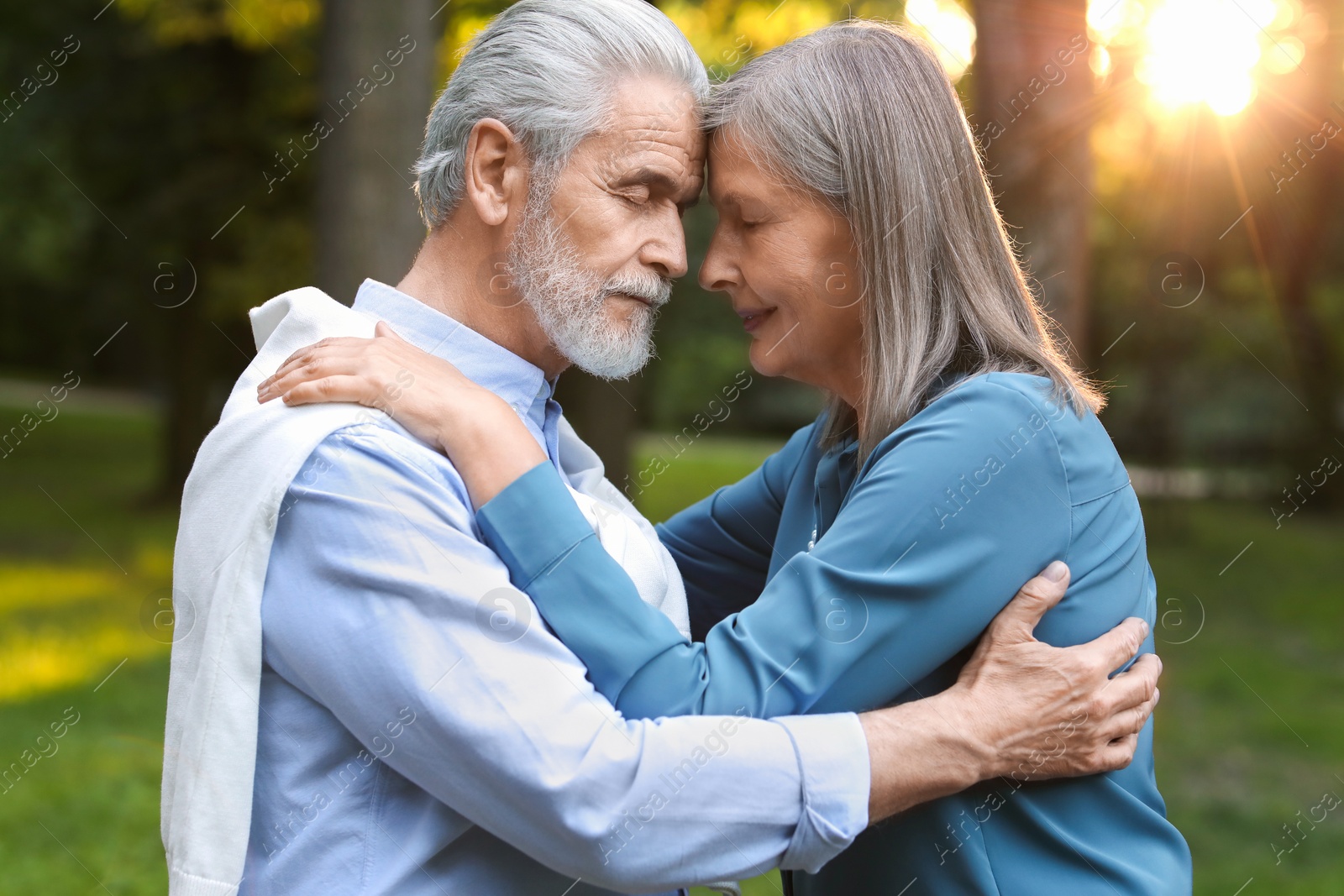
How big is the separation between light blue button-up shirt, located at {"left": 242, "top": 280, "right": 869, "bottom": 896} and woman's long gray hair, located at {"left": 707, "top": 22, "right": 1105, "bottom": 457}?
68 cm

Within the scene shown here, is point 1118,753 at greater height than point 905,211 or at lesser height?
lesser

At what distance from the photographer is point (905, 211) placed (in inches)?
82.6

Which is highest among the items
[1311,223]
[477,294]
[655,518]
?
[477,294]

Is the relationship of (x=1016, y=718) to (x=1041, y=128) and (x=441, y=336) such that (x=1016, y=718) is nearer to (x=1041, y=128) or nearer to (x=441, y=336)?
(x=441, y=336)

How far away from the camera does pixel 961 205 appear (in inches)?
84.0

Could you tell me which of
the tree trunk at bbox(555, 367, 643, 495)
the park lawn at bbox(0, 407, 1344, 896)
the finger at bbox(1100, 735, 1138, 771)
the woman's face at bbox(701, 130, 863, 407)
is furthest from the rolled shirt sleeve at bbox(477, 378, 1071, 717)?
the tree trunk at bbox(555, 367, 643, 495)

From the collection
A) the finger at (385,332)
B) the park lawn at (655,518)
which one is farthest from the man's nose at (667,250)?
the park lawn at (655,518)

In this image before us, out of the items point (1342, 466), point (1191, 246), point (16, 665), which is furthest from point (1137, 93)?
point (1342, 466)

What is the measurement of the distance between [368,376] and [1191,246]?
46.6 ft

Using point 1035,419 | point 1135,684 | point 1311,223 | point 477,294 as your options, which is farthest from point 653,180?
point 1311,223

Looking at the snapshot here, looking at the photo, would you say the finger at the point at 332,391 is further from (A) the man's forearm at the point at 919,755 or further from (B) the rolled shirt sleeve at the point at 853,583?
(A) the man's forearm at the point at 919,755

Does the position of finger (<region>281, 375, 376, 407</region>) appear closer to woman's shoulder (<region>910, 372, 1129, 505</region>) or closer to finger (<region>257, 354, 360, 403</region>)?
finger (<region>257, 354, 360, 403</region>)

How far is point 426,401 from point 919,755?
921 mm

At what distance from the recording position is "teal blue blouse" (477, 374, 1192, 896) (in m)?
1.74
